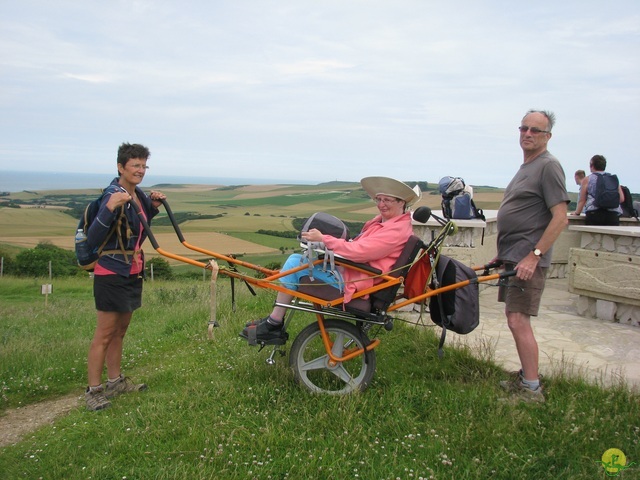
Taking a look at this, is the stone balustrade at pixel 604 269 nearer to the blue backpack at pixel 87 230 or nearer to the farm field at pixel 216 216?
the blue backpack at pixel 87 230

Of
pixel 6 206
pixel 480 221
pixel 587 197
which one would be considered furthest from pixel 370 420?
pixel 6 206

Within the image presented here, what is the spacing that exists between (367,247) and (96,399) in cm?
258

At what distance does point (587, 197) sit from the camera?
870 centimetres

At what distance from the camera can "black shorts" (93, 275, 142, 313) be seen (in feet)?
13.9

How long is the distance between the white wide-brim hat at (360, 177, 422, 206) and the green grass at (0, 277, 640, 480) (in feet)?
5.08

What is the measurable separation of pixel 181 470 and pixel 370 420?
1357mm

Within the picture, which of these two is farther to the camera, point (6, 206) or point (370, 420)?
point (6, 206)

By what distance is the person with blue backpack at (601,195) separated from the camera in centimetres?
807

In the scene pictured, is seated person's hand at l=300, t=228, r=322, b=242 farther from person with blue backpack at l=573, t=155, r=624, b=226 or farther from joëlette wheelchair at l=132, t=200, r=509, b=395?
person with blue backpack at l=573, t=155, r=624, b=226

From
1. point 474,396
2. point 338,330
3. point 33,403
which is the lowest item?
point 33,403

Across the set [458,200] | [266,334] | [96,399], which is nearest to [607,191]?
[458,200]

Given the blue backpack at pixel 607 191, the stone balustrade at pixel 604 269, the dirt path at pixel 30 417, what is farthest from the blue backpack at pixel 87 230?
the blue backpack at pixel 607 191

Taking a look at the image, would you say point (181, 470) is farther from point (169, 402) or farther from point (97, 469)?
point (169, 402)

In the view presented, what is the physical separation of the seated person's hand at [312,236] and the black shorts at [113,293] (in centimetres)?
160
